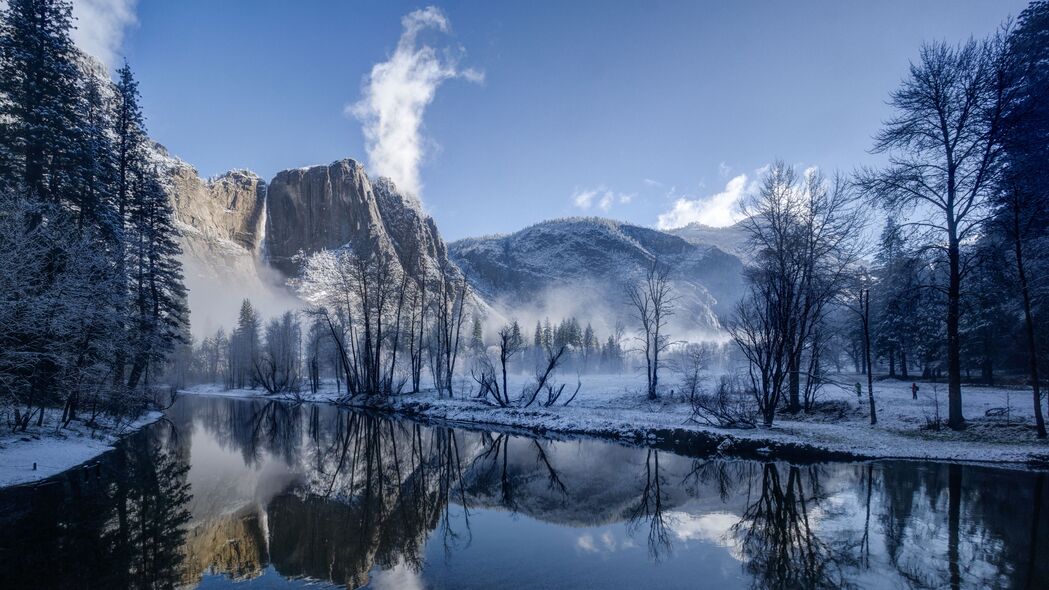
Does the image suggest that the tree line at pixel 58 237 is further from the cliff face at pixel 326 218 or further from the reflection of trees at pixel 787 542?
the cliff face at pixel 326 218

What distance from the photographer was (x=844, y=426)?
1980 cm

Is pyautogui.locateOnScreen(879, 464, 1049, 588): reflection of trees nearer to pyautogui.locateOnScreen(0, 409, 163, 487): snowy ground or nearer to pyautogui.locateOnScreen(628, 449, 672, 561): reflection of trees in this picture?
pyautogui.locateOnScreen(628, 449, 672, 561): reflection of trees

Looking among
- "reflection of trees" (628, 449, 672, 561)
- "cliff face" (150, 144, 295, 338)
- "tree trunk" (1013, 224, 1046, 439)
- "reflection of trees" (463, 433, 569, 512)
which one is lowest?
"reflection of trees" (463, 433, 569, 512)

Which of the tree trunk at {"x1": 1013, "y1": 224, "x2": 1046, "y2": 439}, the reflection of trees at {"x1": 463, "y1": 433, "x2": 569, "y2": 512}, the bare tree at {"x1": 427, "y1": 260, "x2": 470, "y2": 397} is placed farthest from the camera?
the bare tree at {"x1": 427, "y1": 260, "x2": 470, "y2": 397}

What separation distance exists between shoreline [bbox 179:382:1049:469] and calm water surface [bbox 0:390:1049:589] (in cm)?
90

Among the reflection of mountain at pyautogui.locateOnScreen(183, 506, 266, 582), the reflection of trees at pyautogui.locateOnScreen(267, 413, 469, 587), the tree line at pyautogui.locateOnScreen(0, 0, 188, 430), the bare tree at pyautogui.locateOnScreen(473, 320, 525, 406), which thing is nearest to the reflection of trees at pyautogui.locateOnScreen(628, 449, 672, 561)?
the reflection of trees at pyautogui.locateOnScreen(267, 413, 469, 587)

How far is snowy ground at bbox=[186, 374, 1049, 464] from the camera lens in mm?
15016

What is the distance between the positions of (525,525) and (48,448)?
16884 millimetres

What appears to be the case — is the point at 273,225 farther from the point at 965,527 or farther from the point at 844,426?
the point at 965,527

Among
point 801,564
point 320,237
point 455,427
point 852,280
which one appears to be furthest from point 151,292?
point 320,237

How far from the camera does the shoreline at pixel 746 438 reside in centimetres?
1437

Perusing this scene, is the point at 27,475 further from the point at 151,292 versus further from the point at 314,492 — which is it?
the point at 151,292

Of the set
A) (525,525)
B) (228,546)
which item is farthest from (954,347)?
(228,546)

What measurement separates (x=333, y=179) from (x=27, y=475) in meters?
184
